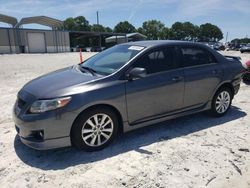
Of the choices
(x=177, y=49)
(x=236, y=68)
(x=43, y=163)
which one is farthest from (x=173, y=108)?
(x=43, y=163)

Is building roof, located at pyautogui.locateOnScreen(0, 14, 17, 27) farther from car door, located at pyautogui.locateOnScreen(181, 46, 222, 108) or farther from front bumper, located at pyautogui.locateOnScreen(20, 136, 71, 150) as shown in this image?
front bumper, located at pyautogui.locateOnScreen(20, 136, 71, 150)

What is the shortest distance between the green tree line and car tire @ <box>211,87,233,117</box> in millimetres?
84634

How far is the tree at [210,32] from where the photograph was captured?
9981cm

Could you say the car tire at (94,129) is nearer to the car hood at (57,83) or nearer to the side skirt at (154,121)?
the side skirt at (154,121)

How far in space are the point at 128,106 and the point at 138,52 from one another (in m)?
0.96

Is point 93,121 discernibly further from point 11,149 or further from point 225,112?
point 225,112

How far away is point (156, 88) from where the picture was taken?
4266 millimetres

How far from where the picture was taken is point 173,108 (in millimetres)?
4582

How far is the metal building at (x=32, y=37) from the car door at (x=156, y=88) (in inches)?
1561

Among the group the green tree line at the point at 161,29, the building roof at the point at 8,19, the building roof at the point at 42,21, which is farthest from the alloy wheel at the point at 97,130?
the green tree line at the point at 161,29

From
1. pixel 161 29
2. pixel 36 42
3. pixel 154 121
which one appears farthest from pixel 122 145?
pixel 161 29

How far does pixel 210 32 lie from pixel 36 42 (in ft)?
253

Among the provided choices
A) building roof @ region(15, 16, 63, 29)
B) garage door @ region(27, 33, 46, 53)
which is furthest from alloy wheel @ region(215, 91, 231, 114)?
building roof @ region(15, 16, 63, 29)

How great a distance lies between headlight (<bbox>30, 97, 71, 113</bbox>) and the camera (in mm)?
3463
